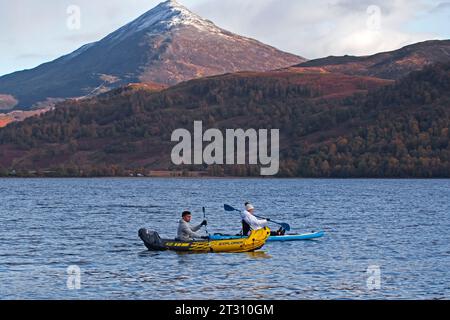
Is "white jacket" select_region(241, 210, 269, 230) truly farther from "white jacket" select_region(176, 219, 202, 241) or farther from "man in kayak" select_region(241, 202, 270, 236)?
"white jacket" select_region(176, 219, 202, 241)

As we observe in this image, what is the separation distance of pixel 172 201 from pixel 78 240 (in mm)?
56939

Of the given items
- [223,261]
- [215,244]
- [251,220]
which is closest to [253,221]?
[251,220]

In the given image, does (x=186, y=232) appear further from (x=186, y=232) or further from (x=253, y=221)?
(x=253, y=221)

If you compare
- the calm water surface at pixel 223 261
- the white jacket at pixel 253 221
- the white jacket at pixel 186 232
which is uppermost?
the white jacket at pixel 253 221

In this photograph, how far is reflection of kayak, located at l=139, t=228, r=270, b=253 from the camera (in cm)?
4683

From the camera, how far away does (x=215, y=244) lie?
4706cm

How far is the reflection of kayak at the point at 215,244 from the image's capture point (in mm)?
46828

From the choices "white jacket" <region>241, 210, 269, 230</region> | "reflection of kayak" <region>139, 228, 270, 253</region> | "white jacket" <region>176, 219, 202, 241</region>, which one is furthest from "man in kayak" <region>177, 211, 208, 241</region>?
"white jacket" <region>241, 210, 269, 230</region>

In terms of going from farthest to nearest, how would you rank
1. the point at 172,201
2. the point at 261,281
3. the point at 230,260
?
1. the point at 172,201
2. the point at 230,260
3. the point at 261,281

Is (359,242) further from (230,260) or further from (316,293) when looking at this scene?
(316,293)

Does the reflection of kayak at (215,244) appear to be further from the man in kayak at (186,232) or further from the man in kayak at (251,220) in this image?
the man in kayak at (251,220)

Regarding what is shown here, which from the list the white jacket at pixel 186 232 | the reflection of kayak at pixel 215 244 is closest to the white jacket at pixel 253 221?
the reflection of kayak at pixel 215 244

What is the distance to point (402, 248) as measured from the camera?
174ft

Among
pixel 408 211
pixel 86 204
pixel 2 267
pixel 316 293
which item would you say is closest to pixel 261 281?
pixel 316 293
